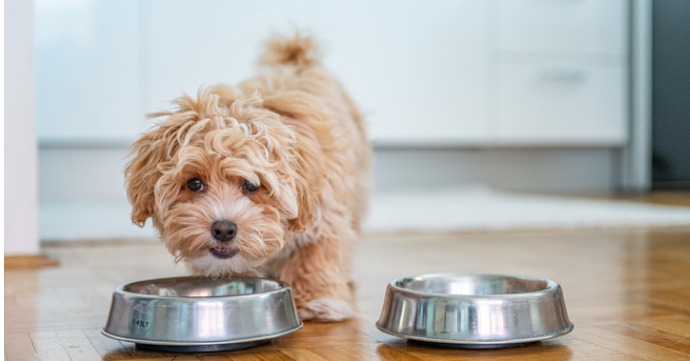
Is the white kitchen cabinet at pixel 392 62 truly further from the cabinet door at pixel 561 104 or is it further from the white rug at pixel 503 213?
the white rug at pixel 503 213

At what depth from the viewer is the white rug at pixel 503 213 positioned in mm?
3484

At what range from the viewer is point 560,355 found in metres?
1.34

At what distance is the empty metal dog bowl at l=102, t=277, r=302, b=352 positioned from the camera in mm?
1336

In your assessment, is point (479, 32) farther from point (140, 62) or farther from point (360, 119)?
point (360, 119)

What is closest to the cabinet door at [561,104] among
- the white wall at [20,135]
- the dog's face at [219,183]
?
the white wall at [20,135]

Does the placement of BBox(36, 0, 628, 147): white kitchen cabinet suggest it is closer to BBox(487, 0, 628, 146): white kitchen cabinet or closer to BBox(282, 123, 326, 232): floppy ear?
BBox(487, 0, 628, 146): white kitchen cabinet

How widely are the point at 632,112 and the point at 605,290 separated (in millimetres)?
3571

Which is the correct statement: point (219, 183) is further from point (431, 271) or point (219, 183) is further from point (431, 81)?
point (431, 81)

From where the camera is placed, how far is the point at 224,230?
4.77 feet

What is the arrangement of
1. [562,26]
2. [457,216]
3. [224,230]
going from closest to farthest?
[224,230]
[457,216]
[562,26]

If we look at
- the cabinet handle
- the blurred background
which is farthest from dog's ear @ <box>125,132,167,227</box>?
the cabinet handle

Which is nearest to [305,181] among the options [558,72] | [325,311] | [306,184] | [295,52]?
[306,184]

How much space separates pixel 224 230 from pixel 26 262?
115 centimetres

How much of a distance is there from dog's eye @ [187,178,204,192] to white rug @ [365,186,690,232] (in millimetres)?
1865
